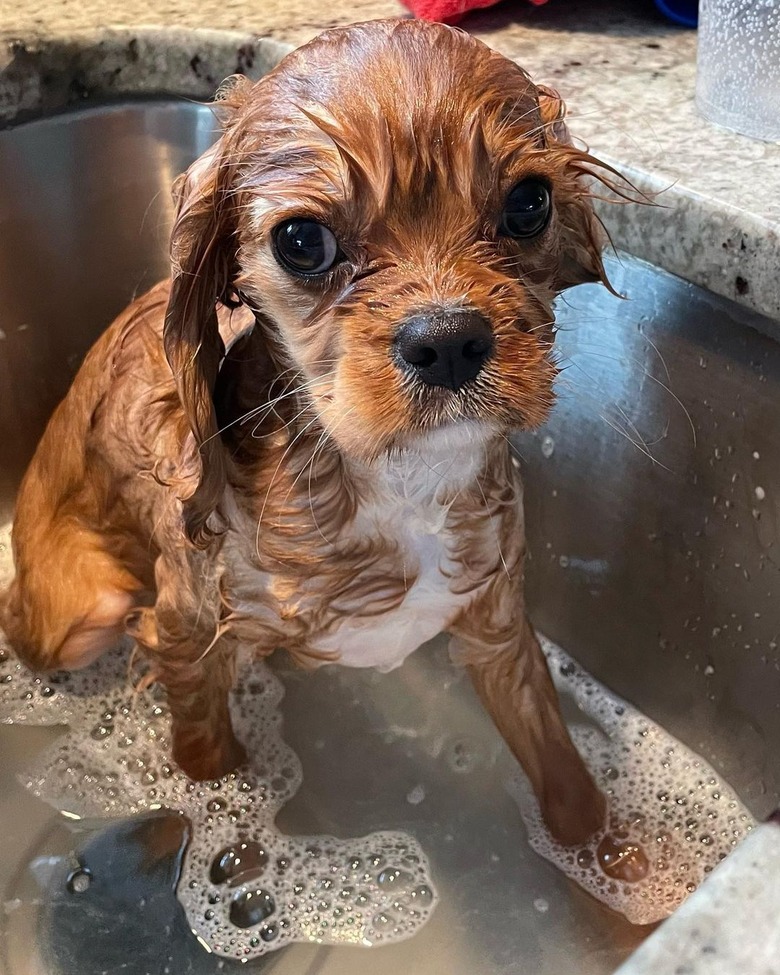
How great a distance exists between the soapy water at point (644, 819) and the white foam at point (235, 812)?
20 cm

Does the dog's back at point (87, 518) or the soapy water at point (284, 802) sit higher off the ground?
the dog's back at point (87, 518)

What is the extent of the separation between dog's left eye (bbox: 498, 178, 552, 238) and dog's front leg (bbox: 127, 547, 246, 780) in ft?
1.53

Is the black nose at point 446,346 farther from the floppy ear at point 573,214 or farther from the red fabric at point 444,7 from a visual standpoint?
the red fabric at point 444,7

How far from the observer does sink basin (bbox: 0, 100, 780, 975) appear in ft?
3.69

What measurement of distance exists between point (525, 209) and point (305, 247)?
7.0 inches

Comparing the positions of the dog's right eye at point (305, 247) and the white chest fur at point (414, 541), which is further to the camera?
the white chest fur at point (414, 541)

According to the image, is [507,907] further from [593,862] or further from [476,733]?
[476,733]

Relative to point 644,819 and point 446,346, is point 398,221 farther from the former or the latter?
point 644,819

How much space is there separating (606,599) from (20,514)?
2.61 feet

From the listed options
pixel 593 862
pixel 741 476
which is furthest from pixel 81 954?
pixel 741 476

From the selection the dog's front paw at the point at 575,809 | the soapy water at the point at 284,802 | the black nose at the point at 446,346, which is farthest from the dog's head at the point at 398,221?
the dog's front paw at the point at 575,809

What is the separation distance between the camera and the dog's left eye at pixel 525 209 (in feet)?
2.60

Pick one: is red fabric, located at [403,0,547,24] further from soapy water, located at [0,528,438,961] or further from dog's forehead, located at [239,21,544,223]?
soapy water, located at [0,528,438,961]

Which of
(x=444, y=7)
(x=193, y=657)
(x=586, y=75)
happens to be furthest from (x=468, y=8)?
(x=193, y=657)
